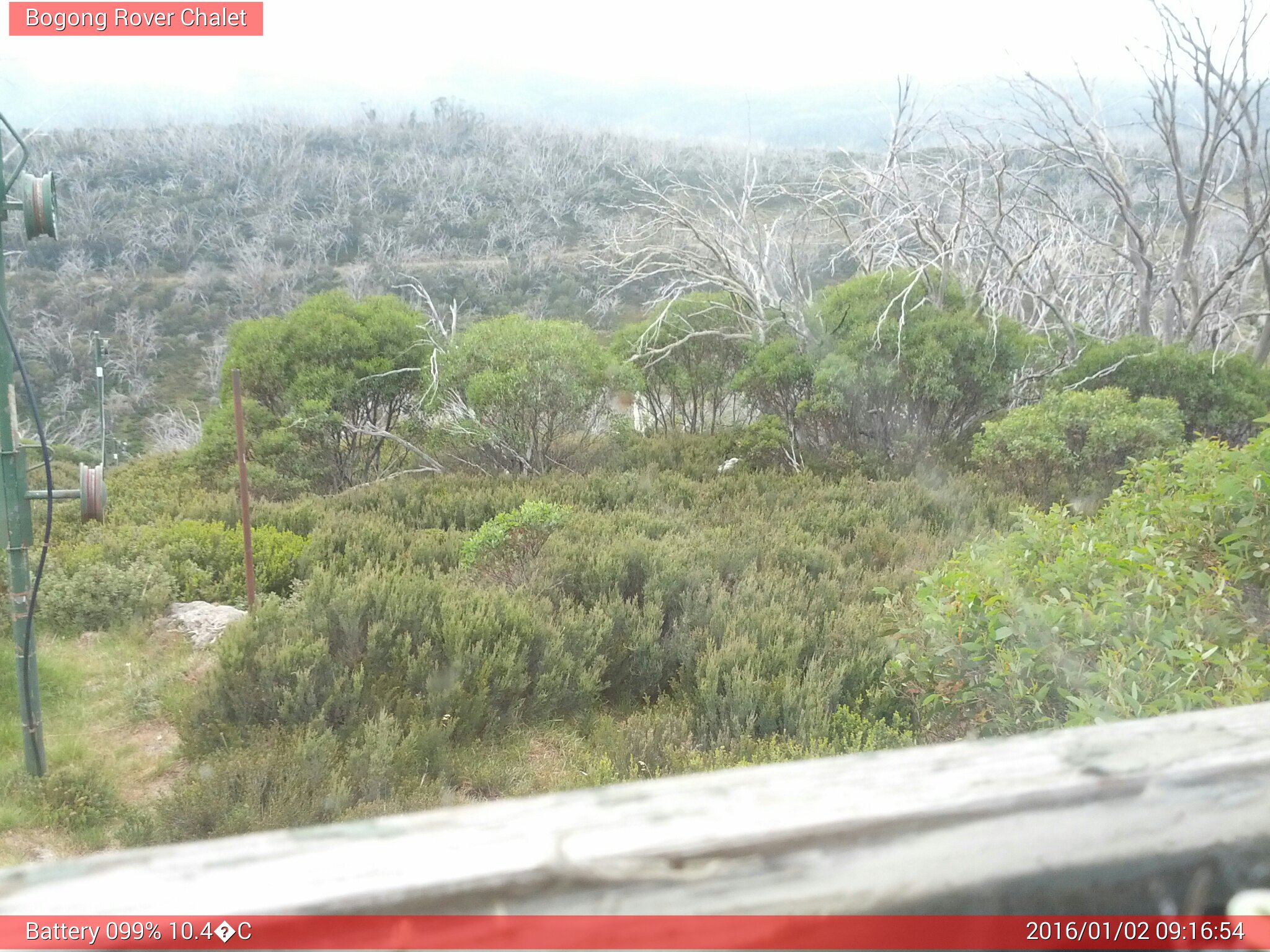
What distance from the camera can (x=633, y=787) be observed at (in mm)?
708

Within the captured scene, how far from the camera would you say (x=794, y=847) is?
648mm

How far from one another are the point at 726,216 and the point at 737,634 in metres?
8.46

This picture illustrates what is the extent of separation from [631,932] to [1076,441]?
9.05m

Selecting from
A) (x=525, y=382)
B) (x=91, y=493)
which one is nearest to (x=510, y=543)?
(x=91, y=493)

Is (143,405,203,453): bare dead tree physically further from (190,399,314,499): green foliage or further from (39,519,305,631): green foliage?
(39,519,305,631): green foliage

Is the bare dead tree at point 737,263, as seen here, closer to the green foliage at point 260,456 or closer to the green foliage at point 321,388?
the green foliage at point 321,388

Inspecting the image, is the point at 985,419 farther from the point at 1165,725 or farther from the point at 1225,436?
the point at 1165,725

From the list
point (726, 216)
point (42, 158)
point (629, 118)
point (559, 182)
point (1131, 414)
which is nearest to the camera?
point (1131, 414)

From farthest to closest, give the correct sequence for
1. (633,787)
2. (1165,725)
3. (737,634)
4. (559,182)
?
(559,182) → (737,634) → (1165,725) → (633,787)

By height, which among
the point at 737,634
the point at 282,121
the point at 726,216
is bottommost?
the point at 737,634

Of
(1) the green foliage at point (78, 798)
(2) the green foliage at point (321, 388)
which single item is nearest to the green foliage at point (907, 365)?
(2) the green foliage at point (321, 388)

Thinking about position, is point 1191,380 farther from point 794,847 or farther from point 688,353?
point 794,847

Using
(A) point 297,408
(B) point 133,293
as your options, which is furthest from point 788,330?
(B) point 133,293

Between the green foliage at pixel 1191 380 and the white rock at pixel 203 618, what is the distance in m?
8.79
